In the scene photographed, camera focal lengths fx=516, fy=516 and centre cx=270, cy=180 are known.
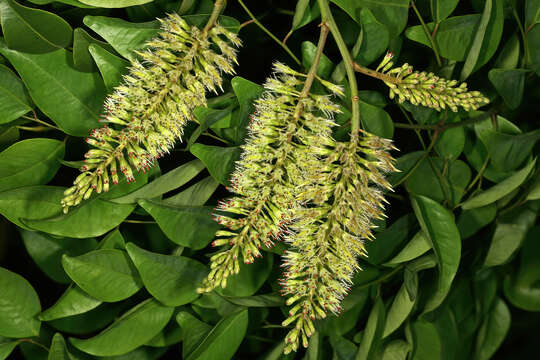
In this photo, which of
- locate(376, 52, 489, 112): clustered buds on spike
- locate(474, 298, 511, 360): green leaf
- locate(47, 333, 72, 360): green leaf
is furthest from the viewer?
locate(474, 298, 511, 360): green leaf

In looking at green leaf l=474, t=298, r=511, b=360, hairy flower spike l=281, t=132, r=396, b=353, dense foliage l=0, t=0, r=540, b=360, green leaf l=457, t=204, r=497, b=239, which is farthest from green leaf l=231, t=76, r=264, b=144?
green leaf l=474, t=298, r=511, b=360

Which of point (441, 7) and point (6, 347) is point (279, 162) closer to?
point (441, 7)

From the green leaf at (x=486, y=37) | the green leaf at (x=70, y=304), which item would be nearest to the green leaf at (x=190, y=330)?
the green leaf at (x=70, y=304)

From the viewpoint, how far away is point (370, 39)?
22.4 inches

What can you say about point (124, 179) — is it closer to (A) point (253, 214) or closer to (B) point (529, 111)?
(A) point (253, 214)

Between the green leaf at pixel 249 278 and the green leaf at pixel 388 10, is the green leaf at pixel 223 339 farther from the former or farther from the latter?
the green leaf at pixel 388 10

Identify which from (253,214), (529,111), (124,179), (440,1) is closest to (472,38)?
(440,1)

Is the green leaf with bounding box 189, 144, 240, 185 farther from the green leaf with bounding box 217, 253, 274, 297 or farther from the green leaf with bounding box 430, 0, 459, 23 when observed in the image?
the green leaf with bounding box 430, 0, 459, 23

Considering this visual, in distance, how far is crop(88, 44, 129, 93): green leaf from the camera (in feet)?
1.80

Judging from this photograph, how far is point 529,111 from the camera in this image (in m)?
0.74

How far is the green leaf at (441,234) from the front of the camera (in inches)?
23.0

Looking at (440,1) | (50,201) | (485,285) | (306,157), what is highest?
(440,1)

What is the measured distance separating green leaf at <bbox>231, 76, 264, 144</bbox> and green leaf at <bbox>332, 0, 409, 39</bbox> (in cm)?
14

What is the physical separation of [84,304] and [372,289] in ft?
1.19
